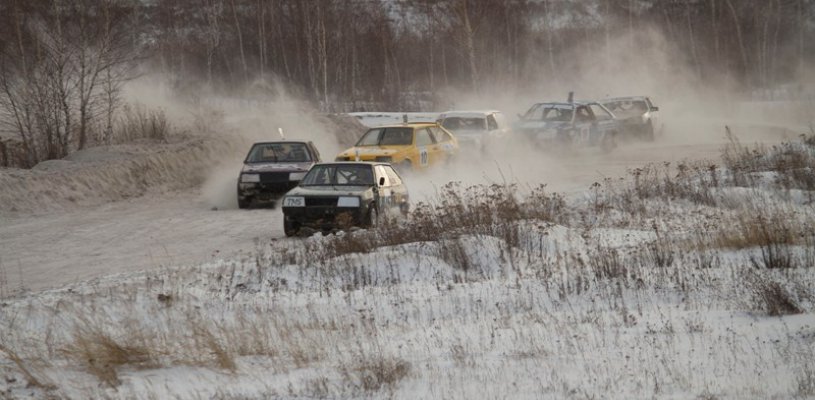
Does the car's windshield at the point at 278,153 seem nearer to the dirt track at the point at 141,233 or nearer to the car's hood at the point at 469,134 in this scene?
the dirt track at the point at 141,233

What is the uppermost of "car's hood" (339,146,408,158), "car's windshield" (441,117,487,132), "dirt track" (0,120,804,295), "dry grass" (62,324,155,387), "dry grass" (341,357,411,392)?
"car's windshield" (441,117,487,132)

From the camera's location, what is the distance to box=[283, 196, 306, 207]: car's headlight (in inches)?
530

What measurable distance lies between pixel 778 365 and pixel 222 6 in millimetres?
58405

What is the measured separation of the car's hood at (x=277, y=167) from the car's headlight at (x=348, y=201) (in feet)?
13.4

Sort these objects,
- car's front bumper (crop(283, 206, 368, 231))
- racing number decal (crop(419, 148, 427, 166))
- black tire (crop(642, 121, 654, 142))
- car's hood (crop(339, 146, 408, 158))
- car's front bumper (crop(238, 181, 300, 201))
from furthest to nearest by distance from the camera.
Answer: black tire (crop(642, 121, 654, 142))
racing number decal (crop(419, 148, 427, 166))
car's hood (crop(339, 146, 408, 158))
car's front bumper (crop(238, 181, 300, 201))
car's front bumper (crop(283, 206, 368, 231))

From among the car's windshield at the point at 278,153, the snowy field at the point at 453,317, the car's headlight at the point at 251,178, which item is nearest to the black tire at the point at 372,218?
the snowy field at the point at 453,317

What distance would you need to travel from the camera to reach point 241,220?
1619cm

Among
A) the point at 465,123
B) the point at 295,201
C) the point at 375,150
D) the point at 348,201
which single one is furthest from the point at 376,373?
the point at 465,123

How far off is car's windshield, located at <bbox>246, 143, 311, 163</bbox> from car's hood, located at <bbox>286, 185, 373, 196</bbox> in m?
4.06

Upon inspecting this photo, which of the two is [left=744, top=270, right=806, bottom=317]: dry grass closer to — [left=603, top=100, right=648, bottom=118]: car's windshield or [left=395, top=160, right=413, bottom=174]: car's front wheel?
[left=395, top=160, right=413, bottom=174]: car's front wheel

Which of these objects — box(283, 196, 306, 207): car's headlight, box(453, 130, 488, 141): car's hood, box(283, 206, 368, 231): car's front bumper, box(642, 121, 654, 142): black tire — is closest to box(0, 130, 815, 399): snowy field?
box(283, 206, 368, 231): car's front bumper

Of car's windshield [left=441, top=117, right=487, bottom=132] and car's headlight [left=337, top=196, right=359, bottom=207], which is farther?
car's windshield [left=441, top=117, right=487, bottom=132]

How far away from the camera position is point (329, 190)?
13.9 m

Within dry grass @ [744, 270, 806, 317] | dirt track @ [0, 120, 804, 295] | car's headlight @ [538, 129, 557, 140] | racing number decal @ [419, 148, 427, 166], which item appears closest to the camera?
dry grass @ [744, 270, 806, 317]
